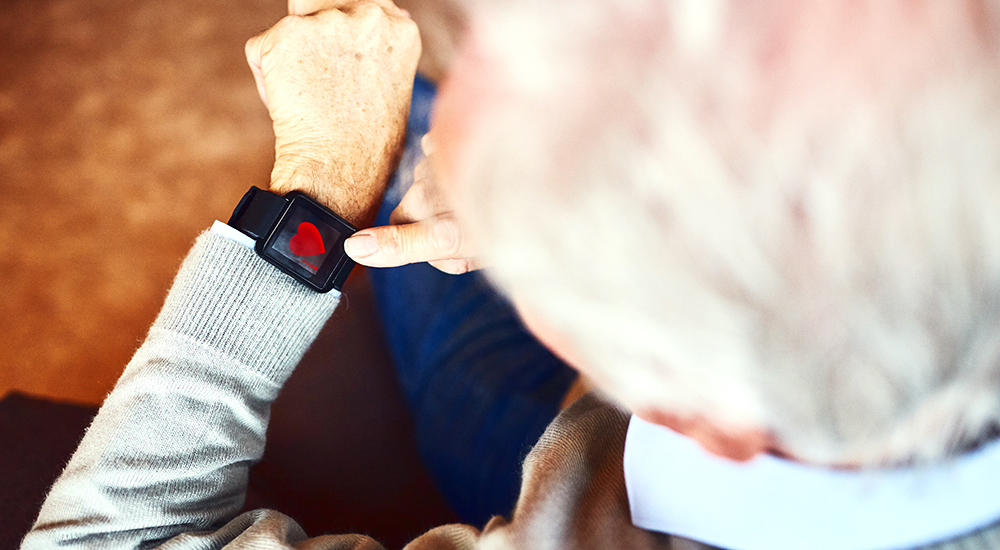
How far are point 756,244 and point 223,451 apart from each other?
0.62 meters

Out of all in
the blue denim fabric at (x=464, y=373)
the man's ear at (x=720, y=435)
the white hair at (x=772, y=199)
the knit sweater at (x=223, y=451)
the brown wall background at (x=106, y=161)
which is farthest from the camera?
the brown wall background at (x=106, y=161)

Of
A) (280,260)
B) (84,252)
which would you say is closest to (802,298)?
(280,260)

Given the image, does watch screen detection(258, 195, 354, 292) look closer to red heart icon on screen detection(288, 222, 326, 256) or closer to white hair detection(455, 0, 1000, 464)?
red heart icon on screen detection(288, 222, 326, 256)

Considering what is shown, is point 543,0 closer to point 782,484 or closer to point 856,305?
point 856,305

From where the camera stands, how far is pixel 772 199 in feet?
0.93

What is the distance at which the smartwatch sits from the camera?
0.67m

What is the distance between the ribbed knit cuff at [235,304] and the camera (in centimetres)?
65

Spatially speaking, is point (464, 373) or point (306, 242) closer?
point (306, 242)

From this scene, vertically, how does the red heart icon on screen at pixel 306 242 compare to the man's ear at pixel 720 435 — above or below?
above

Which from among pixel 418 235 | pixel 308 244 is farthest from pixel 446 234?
pixel 308 244

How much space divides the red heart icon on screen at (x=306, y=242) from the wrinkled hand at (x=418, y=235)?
0.04 m

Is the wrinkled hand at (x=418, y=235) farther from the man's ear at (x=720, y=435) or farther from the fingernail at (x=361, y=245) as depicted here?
the man's ear at (x=720, y=435)

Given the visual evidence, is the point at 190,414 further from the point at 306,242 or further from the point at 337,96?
the point at 337,96

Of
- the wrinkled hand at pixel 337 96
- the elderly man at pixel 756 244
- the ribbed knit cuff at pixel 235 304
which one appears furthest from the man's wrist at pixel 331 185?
the elderly man at pixel 756 244
